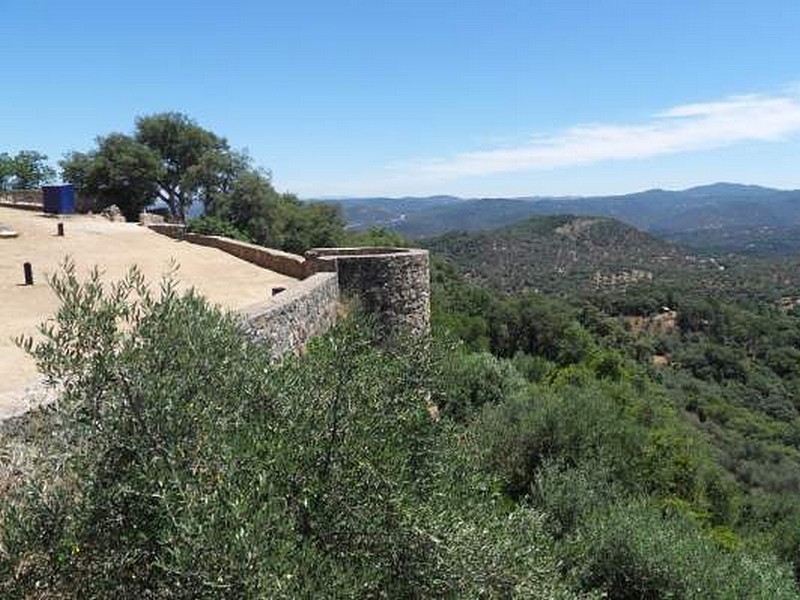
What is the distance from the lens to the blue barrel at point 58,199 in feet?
82.1

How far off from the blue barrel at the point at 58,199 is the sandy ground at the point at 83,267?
46.2 inches

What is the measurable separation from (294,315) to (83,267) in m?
7.83

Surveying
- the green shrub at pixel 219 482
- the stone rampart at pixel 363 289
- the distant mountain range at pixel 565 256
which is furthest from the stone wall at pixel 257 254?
the distant mountain range at pixel 565 256

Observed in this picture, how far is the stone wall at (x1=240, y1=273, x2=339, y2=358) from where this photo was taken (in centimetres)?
725

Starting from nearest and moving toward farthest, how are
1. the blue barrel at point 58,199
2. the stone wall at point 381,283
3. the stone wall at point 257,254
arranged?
1. the stone wall at point 381,283
2. the stone wall at point 257,254
3. the blue barrel at point 58,199

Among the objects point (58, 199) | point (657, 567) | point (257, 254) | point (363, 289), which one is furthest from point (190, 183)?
point (657, 567)

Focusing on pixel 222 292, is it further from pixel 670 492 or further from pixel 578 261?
pixel 578 261

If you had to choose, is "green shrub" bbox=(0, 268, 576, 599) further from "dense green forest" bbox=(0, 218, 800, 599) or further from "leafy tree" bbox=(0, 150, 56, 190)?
"leafy tree" bbox=(0, 150, 56, 190)

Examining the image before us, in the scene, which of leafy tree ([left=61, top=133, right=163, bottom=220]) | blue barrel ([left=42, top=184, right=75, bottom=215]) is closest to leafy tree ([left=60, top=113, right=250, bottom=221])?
leafy tree ([left=61, top=133, right=163, bottom=220])

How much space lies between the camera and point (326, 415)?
419 centimetres

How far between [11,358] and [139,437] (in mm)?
4530

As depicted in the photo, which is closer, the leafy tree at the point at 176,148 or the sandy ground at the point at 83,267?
the sandy ground at the point at 83,267

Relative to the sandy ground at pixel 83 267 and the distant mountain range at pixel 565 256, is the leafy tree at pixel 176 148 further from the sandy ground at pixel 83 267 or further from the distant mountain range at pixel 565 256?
the distant mountain range at pixel 565 256

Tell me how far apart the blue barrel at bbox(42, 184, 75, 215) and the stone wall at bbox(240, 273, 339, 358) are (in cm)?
1773
